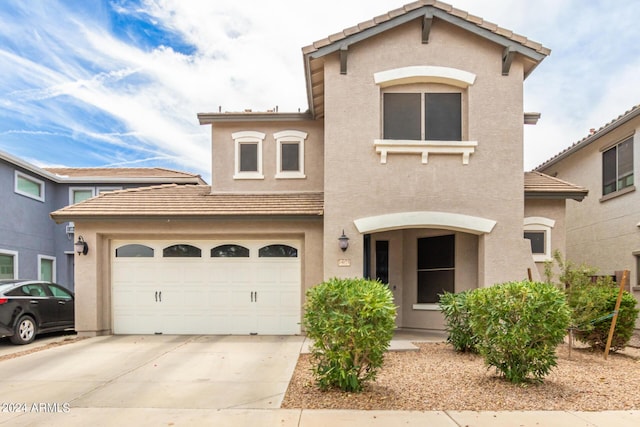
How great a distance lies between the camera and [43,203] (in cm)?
1709

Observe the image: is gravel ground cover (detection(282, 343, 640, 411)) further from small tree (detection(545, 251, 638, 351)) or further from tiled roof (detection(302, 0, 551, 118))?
tiled roof (detection(302, 0, 551, 118))

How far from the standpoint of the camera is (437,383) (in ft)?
21.1

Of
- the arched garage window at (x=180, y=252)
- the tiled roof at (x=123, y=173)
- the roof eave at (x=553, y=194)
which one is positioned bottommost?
the arched garage window at (x=180, y=252)

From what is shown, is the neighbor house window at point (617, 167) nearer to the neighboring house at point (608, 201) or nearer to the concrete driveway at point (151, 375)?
the neighboring house at point (608, 201)

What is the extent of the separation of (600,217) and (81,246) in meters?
15.5

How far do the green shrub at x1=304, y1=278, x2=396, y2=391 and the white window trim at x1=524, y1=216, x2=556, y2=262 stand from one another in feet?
22.1

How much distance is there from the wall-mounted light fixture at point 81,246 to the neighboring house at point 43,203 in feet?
17.0

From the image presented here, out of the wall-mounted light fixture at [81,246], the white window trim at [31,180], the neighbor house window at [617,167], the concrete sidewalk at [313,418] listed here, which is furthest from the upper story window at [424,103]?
the white window trim at [31,180]

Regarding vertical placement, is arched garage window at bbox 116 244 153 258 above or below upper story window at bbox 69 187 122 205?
below

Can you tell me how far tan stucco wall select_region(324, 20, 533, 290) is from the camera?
9734mm

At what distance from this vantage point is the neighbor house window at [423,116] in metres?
10.1

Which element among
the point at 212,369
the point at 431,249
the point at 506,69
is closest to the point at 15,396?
the point at 212,369

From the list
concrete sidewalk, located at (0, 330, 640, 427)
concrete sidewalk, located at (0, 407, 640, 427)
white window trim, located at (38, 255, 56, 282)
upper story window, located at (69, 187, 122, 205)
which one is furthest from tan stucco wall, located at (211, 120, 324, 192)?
white window trim, located at (38, 255, 56, 282)

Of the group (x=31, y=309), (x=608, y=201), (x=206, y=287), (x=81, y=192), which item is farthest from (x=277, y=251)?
(x=81, y=192)
